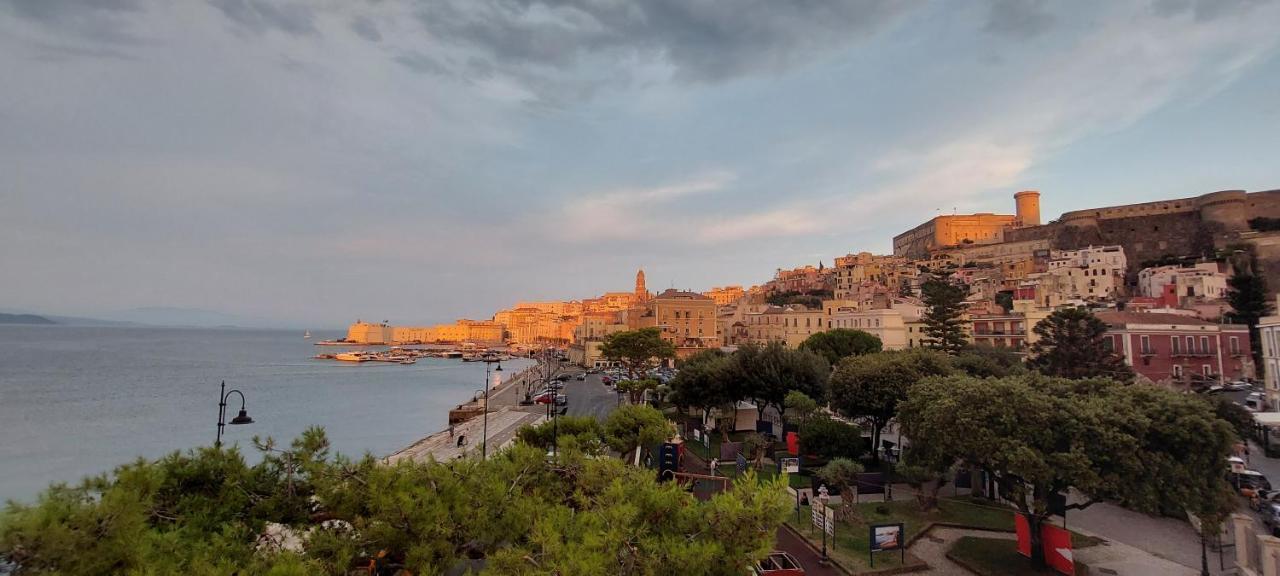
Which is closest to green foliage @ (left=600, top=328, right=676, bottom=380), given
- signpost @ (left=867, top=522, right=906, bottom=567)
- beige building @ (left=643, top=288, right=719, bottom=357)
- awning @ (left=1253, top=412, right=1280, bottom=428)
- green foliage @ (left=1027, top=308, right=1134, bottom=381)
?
green foliage @ (left=1027, top=308, right=1134, bottom=381)

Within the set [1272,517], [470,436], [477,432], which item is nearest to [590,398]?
[477,432]

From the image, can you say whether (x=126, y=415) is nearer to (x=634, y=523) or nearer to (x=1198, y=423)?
(x=634, y=523)

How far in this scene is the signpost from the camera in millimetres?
11328

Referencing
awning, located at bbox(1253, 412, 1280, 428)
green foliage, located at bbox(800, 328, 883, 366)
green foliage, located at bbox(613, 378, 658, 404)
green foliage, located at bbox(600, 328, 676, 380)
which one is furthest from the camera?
green foliage, located at bbox(600, 328, 676, 380)

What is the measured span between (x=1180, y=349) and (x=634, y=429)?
32.7 meters

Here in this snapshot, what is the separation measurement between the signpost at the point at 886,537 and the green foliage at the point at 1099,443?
1.94m

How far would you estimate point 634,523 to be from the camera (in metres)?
6.64

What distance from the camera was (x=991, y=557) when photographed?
38.0ft

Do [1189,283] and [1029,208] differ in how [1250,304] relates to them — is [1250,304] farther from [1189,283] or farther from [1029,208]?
[1029,208]

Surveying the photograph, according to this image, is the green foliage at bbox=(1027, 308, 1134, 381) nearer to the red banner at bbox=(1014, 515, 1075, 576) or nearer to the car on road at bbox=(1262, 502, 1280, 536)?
the car on road at bbox=(1262, 502, 1280, 536)

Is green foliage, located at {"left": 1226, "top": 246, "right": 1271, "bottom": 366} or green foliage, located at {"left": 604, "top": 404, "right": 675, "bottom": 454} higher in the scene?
green foliage, located at {"left": 1226, "top": 246, "right": 1271, "bottom": 366}

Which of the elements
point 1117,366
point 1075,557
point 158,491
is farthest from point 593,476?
point 1117,366

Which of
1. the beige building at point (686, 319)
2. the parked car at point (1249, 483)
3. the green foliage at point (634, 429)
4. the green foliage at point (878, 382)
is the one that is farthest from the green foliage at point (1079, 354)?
the beige building at point (686, 319)

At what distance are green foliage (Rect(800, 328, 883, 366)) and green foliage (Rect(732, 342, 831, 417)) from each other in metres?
14.9
